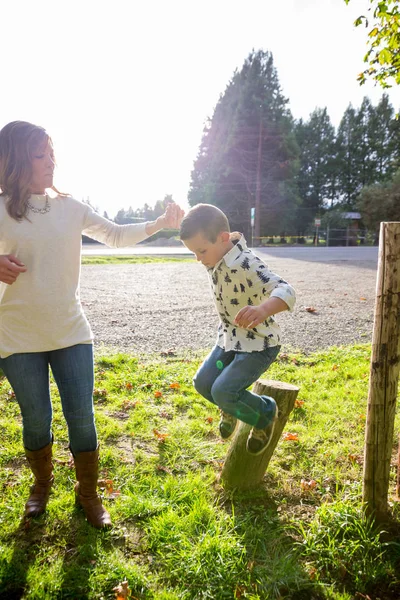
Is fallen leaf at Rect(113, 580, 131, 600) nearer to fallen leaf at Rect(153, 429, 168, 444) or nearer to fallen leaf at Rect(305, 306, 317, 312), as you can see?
fallen leaf at Rect(153, 429, 168, 444)

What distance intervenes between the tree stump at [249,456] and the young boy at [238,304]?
0.10 meters

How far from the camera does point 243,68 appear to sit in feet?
144

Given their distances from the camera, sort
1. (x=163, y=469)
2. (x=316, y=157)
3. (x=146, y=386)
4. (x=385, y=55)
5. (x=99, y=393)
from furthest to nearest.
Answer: (x=316, y=157) → (x=385, y=55) → (x=146, y=386) → (x=99, y=393) → (x=163, y=469)

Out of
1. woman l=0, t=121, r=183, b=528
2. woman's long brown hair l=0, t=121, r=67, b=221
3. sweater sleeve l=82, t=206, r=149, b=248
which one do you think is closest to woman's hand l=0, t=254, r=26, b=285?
woman l=0, t=121, r=183, b=528

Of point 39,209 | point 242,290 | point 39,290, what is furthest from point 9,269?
point 242,290

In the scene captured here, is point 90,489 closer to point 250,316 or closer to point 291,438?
point 250,316

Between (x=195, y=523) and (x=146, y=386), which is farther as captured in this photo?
(x=146, y=386)

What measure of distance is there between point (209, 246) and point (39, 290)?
41.3 inches

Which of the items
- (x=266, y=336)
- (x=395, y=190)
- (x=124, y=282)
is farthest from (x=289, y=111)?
(x=266, y=336)

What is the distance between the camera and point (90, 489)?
2.52 meters

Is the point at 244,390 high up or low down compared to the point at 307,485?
up

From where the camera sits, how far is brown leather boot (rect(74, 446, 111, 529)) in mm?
2463

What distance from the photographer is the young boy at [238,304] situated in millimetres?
2646

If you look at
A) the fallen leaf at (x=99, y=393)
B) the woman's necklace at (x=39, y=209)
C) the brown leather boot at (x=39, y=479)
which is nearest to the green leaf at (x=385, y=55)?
the woman's necklace at (x=39, y=209)
